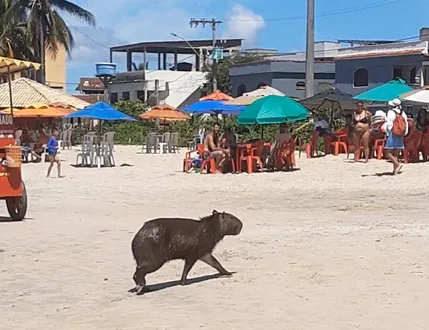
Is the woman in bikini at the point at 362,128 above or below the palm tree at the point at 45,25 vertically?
below

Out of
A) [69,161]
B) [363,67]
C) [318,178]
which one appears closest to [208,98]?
[69,161]

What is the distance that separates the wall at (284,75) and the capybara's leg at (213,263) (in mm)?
45730

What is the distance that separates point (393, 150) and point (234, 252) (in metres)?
9.98

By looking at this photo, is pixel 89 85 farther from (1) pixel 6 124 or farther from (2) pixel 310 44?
(1) pixel 6 124

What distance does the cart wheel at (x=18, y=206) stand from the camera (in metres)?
13.0

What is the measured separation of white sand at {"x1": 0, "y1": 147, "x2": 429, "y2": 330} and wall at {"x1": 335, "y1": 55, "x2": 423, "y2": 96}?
3167 cm

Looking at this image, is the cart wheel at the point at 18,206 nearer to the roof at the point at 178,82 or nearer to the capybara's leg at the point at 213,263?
the capybara's leg at the point at 213,263

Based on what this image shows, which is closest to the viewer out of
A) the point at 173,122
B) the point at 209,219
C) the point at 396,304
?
the point at 396,304

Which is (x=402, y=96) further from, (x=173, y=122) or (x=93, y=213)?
(x=173, y=122)

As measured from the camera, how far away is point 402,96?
2316 centimetres

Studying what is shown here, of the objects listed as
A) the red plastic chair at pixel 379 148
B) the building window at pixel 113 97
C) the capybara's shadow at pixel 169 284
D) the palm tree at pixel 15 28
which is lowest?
the capybara's shadow at pixel 169 284

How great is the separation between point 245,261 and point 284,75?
4641cm

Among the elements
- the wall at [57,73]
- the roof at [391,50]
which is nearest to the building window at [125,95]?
the wall at [57,73]

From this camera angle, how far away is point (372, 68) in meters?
50.9
